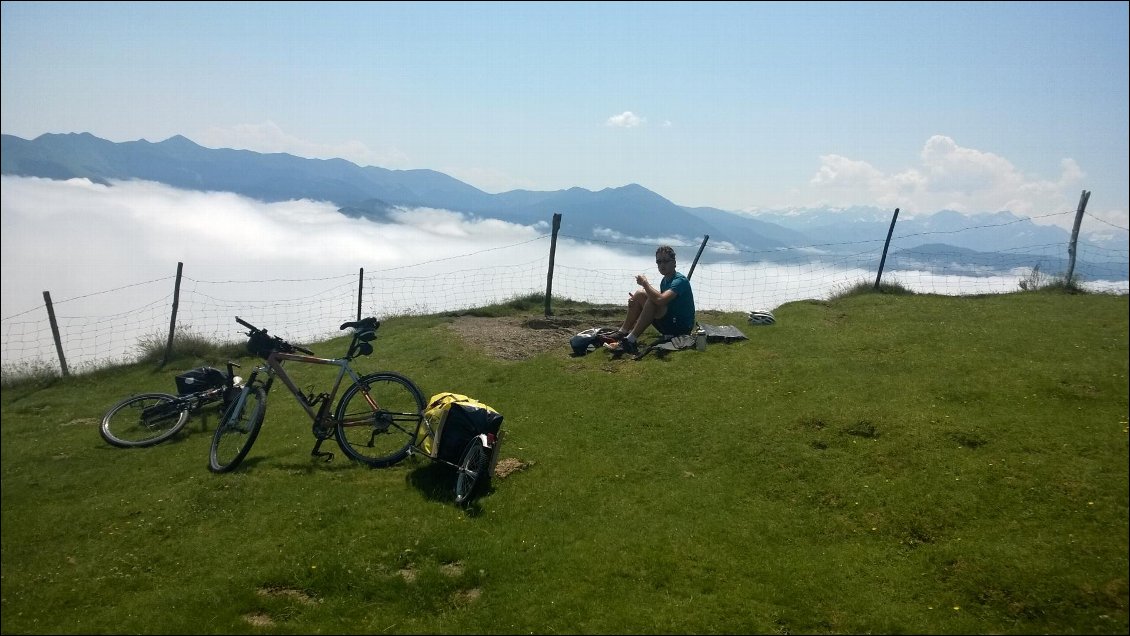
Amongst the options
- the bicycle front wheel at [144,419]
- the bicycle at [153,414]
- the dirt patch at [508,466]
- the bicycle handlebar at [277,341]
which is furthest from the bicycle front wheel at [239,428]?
the dirt patch at [508,466]

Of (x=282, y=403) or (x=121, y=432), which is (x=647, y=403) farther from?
(x=121, y=432)

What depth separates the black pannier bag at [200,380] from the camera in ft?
34.0

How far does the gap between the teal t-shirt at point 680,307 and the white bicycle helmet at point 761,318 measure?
2234 millimetres

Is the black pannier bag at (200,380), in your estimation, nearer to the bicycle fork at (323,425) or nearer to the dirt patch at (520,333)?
the bicycle fork at (323,425)

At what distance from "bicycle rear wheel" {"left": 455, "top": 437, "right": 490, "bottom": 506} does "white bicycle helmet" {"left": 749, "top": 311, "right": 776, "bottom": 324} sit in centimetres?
859

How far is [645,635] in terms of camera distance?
4.91 m

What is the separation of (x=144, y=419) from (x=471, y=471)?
18.5ft

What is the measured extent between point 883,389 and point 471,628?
22.2 ft

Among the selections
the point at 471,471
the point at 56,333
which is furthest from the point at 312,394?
the point at 56,333

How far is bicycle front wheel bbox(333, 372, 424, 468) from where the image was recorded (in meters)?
8.52

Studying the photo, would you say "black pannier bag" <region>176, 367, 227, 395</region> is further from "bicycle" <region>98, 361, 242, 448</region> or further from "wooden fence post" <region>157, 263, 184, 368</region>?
"wooden fence post" <region>157, 263, 184, 368</region>

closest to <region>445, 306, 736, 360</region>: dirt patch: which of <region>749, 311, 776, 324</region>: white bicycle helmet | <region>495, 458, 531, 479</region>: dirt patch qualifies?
<region>749, 311, 776, 324</region>: white bicycle helmet

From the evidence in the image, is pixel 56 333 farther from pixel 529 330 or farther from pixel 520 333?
pixel 529 330

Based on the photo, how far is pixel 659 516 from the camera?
671 cm
